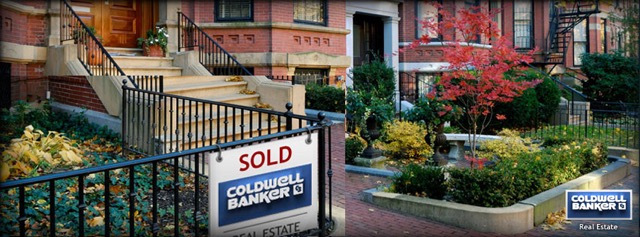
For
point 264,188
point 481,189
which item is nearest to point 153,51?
point 481,189

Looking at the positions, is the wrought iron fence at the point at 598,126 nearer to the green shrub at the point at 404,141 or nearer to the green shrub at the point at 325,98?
the green shrub at the point at 404,141

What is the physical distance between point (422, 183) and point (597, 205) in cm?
224

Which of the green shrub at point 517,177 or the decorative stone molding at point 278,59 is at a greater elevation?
the decorative stone molding at point 278,59

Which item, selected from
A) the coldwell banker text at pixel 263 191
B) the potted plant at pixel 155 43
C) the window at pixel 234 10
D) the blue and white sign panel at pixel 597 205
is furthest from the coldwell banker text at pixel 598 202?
the potted plant at pixel 155 43

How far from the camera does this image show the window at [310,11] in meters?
12.8

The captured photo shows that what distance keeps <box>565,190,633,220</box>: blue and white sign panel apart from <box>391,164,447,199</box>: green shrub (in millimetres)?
1533

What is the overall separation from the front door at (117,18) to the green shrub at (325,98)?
13.0 ft

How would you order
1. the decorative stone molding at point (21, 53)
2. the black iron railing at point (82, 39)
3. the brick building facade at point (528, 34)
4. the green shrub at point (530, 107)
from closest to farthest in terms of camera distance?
1. the decorative stone molding at point (21, 53)
2. the black iron railing at point (82, 39)
3. the green shrub at point (530, 107)
4. the brick building facade at point (528, 34)

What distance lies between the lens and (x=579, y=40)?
23938mm

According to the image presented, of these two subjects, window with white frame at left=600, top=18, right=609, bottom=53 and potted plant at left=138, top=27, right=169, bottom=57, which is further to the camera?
window with white frame at left=600, top=18, right=609, bottom=53

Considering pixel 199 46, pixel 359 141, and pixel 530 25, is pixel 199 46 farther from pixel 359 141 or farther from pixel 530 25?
pixel 530 25

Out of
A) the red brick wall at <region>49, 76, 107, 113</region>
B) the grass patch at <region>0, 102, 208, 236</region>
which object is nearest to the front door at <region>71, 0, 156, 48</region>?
A: the red brick wall at <region>49, 76, 107, 113</region>

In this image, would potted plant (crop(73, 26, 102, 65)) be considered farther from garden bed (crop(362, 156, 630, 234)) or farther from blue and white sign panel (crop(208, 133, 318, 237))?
blue and white sign panel (crop(208, 133, 318, 237))

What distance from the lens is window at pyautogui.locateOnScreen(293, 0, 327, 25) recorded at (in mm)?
12797
